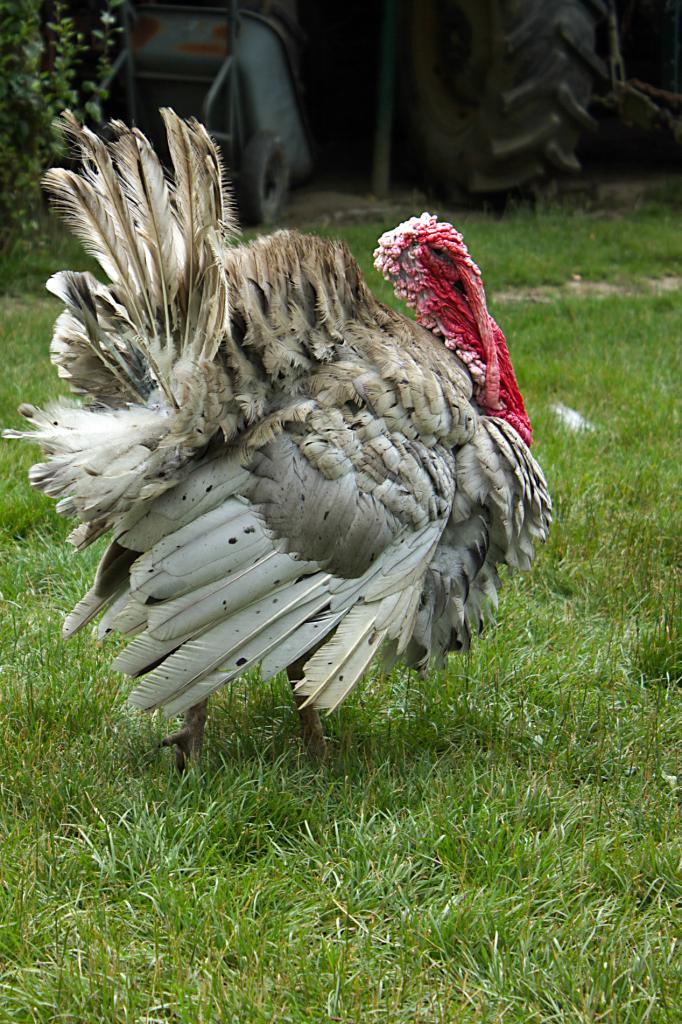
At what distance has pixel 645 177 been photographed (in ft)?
37.8

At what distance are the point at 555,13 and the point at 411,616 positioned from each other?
25.5 ft

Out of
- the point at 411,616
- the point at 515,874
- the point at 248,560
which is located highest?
the point at 248,560

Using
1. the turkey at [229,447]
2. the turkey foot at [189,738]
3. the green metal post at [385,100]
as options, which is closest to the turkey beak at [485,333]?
the turkey at [229,447]

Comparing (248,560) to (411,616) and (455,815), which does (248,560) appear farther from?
(455,815)

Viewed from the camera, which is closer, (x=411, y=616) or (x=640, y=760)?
(x=411, y=616)

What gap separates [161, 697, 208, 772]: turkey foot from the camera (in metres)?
3.19

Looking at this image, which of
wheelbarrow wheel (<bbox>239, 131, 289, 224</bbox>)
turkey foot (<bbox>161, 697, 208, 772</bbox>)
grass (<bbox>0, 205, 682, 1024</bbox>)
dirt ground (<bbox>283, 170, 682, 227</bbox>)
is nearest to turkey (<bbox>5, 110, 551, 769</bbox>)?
turkey foot (<bbox>161, 697, 208, 772</bbox>)

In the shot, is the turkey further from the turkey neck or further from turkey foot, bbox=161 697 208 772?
the turkey neck

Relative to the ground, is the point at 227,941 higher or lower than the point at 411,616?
lower

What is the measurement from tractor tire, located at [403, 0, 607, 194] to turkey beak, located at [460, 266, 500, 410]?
6789 mm

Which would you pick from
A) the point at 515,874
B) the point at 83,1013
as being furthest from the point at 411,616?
the point at 83,1013

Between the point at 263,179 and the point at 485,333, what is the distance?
6.66 m

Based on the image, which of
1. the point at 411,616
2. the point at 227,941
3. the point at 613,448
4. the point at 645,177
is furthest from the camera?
the point at 645,177

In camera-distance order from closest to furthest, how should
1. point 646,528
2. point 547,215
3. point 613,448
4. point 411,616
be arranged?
1. point 411,616
2. point 646,528
3. point 613,448
4. point 547,215
